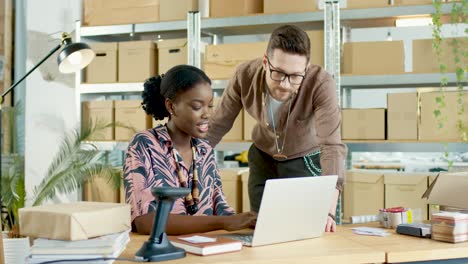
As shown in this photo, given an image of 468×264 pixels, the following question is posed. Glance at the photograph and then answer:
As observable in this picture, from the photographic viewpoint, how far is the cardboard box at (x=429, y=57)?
138 inches

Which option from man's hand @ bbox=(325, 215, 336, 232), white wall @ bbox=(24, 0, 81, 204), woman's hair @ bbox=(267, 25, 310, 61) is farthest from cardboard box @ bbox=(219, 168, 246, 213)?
man's hand @ bbox=(325, 215, 336, 232)

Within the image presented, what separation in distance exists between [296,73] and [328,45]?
5.04 ft

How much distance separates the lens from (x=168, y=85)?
7.04 feet

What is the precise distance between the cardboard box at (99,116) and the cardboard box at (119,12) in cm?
55

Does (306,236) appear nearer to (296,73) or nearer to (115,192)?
(296,73)

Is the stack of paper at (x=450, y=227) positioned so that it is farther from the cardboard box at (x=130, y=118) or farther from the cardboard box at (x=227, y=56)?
the cardboard box at (x=130, y=118)

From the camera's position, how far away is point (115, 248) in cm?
151

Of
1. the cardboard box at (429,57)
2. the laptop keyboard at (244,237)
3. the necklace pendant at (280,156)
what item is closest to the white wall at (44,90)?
the necklace pendant at (280,156)

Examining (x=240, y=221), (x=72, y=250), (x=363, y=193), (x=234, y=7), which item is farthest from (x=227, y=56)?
(x=72, y=250)

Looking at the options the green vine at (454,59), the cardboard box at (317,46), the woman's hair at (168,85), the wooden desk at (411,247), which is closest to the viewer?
the wooden desk at (411,247)

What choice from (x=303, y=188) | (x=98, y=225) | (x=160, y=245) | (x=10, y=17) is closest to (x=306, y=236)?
(x=303, y=188)

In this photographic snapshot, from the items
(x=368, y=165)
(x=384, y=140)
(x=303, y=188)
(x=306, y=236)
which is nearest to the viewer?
(x=303, y=188)

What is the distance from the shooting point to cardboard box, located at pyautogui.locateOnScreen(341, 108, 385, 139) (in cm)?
361

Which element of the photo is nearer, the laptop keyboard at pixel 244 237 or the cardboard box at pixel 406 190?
the laptop keyboard at pixel 244 237
